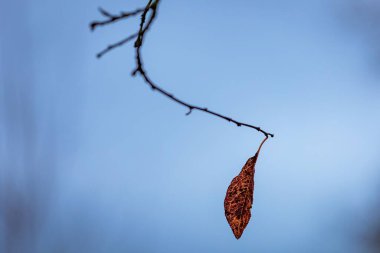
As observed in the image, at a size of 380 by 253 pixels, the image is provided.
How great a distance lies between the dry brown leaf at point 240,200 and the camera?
1.24 m

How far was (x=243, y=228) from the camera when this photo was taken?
4.04ft

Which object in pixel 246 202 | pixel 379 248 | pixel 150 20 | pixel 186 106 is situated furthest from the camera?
pixel 379 248

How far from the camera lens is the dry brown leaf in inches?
48.8

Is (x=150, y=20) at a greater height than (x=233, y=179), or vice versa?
(x=150, y=20)

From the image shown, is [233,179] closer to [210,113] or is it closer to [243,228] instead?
[243,228]

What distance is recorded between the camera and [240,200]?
1.25m

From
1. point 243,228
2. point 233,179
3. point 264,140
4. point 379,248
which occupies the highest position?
point 379,248

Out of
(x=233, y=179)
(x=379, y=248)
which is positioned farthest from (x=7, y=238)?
(x=379, y=248)

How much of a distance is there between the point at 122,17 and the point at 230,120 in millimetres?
337

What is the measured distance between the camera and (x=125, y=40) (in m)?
1.16

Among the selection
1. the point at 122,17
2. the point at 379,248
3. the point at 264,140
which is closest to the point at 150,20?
the point at 122,17

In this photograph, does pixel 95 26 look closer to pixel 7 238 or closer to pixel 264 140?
pixel 264 140

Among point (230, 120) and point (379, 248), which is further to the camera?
point (379, 248)

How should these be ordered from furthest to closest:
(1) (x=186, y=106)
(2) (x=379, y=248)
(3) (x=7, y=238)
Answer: (2) (x=379, y=248)
(3) (x=7, y=238)
(1) (x=186, y=106)
